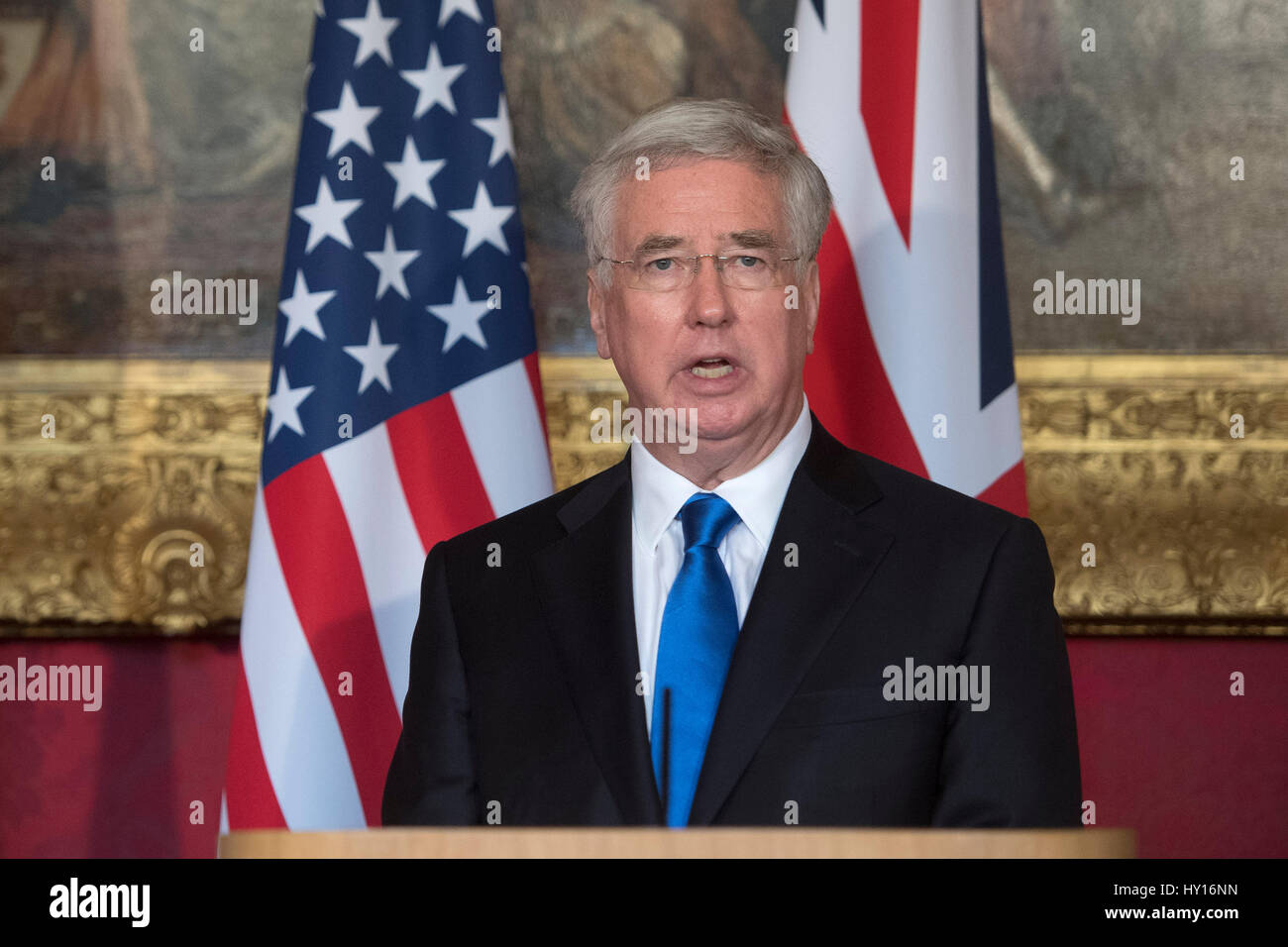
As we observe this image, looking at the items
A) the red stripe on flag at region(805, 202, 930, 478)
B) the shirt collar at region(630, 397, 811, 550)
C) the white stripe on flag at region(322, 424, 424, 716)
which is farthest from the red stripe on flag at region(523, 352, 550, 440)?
the shirt collar at region(630, 397, 811, 550)

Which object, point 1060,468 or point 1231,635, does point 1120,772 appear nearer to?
point 1231,635

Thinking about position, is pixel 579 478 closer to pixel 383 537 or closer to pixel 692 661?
pixel 383 537

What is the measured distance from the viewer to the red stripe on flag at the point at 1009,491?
285cm

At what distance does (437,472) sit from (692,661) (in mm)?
1151

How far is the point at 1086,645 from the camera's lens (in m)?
3.37

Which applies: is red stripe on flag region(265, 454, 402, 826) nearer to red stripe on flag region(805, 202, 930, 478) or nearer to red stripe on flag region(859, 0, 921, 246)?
red stripe on flag region(805, 202, 930, 478)

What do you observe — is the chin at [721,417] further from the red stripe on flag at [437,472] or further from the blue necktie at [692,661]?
the red stripe on flag at [437,472]

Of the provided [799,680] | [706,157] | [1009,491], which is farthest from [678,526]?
[1009,491]

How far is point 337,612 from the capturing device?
2.85 metres

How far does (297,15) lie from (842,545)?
231cm

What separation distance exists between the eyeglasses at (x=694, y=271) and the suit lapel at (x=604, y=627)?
319 millimetres
